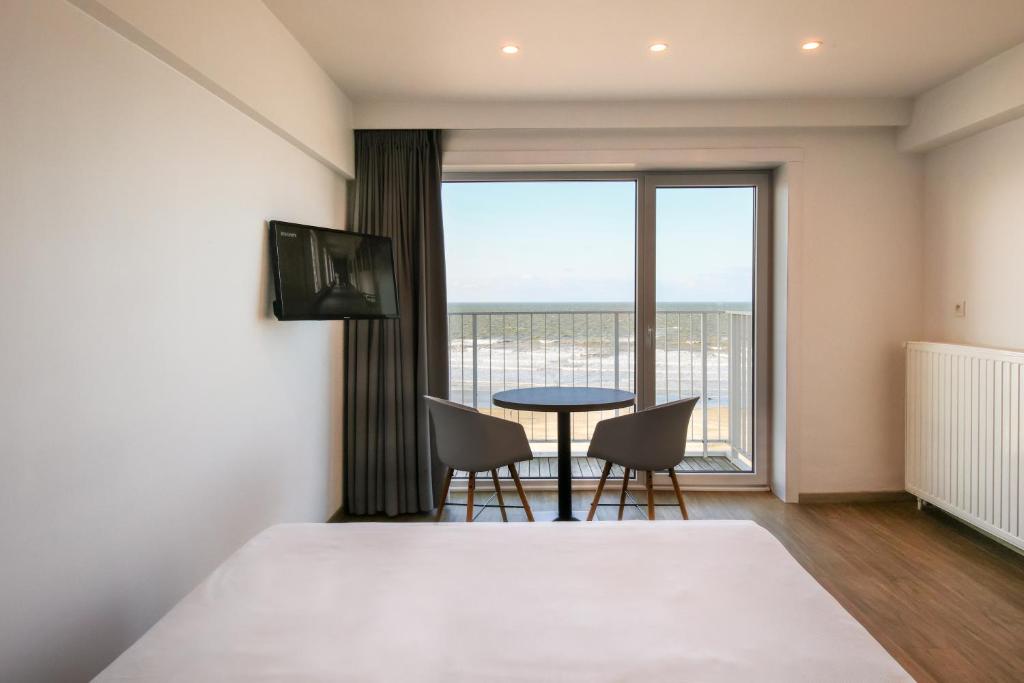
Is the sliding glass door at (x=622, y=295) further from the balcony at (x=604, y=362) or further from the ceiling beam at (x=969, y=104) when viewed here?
the ceiling beam at (x=969, y=104)

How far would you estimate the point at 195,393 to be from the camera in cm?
204

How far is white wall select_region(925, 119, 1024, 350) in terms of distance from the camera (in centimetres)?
307

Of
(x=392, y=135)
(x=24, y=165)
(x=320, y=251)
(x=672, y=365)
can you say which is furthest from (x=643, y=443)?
(x=24, y=165)

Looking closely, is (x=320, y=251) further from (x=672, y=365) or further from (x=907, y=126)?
(x=907, y=126)

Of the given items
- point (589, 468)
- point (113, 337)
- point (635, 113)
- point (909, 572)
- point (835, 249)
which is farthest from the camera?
point (589, 468)

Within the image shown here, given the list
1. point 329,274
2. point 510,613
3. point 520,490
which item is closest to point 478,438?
point 520,490

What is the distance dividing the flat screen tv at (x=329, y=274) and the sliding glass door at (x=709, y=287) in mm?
1755

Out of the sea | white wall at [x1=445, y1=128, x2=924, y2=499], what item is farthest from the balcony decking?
white wall at [x1=445, y1=128, x2=924, y2=499]

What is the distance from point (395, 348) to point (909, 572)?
2.94 meters

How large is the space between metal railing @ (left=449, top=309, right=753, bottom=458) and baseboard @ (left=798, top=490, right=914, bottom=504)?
51 cm

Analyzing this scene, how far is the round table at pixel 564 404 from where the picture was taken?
306 cm

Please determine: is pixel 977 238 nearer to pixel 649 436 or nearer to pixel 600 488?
pixel 649 436

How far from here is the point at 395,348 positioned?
3.70 m

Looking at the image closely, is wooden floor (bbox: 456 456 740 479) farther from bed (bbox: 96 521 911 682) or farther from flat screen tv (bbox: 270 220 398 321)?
bed (bbox: 96 521 911 682)
